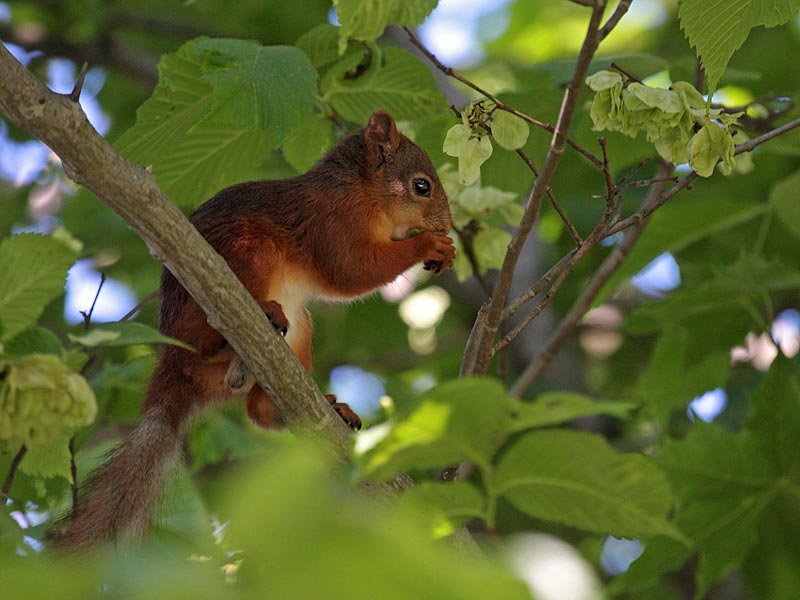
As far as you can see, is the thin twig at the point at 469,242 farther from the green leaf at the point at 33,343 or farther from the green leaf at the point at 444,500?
the green leaf at the point at 444,500

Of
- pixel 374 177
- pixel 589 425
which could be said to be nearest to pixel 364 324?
pixel 589 425

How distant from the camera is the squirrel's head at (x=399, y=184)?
3596 millimetres

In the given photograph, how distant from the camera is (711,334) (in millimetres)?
3582

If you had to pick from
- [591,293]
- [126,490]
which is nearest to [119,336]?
[126,490]

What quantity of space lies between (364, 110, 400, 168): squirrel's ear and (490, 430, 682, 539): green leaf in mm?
2033

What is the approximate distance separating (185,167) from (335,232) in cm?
58

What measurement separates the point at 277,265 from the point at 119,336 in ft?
4.36

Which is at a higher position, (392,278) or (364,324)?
(392,278)

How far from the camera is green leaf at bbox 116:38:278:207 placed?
8.77 ft

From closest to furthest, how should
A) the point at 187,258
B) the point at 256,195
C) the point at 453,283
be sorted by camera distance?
the point at 187,258 → the point at 256,195 → the point at 453,283

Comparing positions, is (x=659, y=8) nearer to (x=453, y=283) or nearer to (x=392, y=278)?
(x=453, y=283)

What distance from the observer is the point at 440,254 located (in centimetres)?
314

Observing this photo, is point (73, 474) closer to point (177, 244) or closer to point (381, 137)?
point (177, 244)

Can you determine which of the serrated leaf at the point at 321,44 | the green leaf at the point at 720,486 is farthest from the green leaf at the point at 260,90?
the green leaf at the point at 720,486
